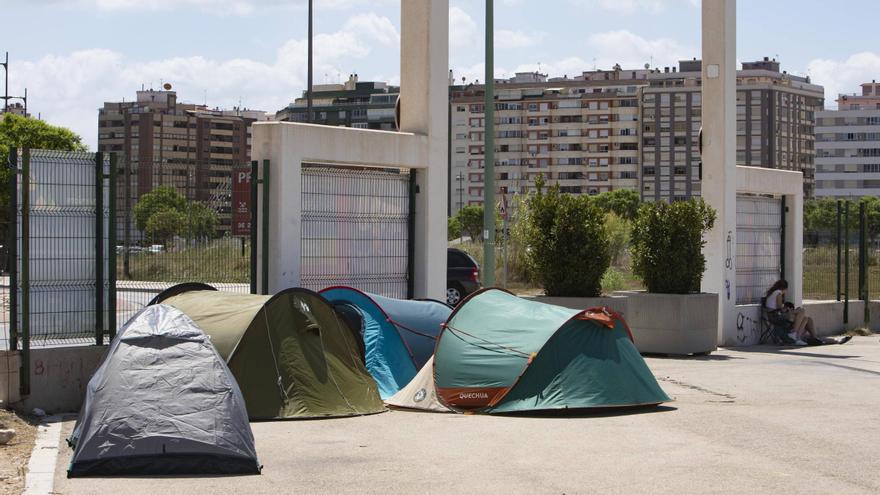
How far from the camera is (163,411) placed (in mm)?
9586

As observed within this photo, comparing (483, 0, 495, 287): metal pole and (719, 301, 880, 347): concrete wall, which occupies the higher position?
(483, 0, 495, 287): metal pole

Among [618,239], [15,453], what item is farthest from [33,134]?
[15,453]

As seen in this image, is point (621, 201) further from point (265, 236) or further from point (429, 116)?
point (265, 236)

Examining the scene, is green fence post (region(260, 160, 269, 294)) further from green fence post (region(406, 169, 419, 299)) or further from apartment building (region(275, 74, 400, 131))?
apartment building (region(275, 74, 400, 131))

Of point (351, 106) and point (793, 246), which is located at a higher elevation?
point (351, 106)

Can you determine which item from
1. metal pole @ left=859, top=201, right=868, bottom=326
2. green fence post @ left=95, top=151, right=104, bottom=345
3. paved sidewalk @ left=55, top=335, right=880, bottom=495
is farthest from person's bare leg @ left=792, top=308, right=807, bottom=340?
green fence post @ left=95, top=151, right=104, bottom=345

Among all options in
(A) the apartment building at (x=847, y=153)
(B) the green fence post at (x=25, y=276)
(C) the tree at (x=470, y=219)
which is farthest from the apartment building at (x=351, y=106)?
(B) the green fence post at (x=25, y=276)

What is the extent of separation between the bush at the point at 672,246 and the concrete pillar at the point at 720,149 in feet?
4.28

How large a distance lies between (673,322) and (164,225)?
9338 mm

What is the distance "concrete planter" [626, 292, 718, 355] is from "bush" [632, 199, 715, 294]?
1.28ft

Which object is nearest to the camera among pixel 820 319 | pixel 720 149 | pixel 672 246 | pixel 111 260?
pixel 111 260

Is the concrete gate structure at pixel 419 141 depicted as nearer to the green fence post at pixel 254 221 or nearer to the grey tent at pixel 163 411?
the green fence post at pixel 254 221

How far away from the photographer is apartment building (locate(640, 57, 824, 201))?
480 ft

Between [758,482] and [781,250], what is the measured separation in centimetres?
1671
